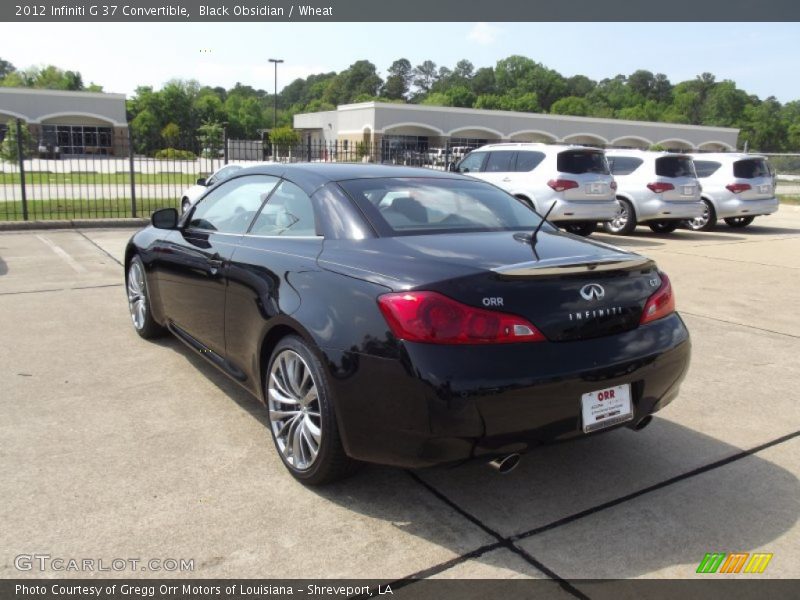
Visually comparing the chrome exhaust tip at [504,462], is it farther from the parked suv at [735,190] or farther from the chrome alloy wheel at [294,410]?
the parked suv at [735,190]

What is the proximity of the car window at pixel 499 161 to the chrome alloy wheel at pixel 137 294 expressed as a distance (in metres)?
8.97

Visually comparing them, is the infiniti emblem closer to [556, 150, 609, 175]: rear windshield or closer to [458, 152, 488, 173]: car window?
[556, 150, 609, 175]: rear windshield

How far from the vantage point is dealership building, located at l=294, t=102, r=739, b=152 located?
5641cm

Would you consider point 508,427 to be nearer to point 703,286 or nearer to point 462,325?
point 462,325

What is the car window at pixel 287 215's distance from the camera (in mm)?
3557

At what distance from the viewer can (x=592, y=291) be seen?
2.92 m

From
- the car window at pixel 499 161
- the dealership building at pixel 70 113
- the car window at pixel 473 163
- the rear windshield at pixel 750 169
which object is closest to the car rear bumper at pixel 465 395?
the car window at pixel 499 161

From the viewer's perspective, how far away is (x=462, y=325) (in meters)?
2.66

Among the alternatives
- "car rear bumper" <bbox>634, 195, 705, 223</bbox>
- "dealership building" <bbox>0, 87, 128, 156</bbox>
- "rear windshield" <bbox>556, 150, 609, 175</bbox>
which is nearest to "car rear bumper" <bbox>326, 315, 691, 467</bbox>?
"rear windshield" <bbox>556, 150, 609, 175</bbox>

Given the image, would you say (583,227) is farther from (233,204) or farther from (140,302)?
(233,204)

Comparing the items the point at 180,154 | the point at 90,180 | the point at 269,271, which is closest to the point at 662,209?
the point at 269,271

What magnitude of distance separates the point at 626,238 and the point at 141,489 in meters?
12.1

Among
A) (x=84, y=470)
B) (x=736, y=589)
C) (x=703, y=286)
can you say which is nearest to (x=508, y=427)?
(x=736, y=589)

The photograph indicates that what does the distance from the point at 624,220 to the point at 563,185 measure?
2.60 m
